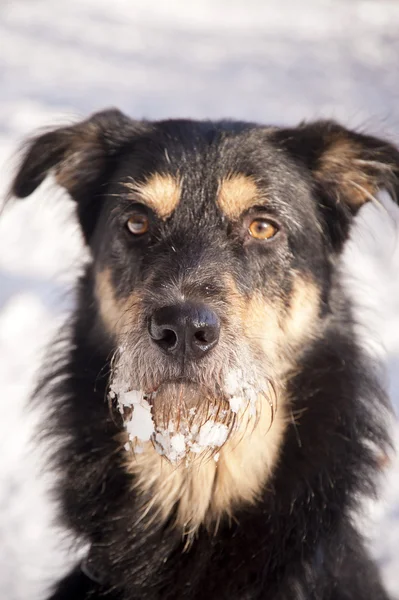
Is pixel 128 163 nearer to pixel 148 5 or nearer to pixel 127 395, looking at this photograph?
pixel 127 395

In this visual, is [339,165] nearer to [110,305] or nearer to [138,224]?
[138,224]

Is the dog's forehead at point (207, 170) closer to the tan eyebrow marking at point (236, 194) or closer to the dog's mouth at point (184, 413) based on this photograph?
the tan eyebrow marking at point (236, 194)

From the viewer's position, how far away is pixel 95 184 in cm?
338

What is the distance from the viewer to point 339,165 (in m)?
3.22

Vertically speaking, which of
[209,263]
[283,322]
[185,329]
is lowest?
[283,322]

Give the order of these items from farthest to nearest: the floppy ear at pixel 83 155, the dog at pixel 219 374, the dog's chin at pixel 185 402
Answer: the floppy ear at pixel 83 155 → the dog at pixel 219 374 → the dog's chin at pixel 185 402

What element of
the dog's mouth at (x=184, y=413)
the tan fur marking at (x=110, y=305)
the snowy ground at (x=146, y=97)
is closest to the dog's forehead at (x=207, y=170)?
the tan fur marking at (x=110, y=305)

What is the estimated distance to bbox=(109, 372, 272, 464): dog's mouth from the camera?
2555 mm

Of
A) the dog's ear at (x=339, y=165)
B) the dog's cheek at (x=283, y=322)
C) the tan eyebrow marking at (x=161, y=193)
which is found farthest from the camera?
the dog's ear at (x=339, y=165)

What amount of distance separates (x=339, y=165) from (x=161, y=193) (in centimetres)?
79

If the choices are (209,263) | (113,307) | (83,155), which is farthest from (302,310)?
(83,155)

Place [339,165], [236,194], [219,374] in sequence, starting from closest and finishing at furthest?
[219,374], [236,194], [339,165]

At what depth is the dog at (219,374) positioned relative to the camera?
264 cm

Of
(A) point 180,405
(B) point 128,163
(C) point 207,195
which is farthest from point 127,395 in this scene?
(B) point 128,163
